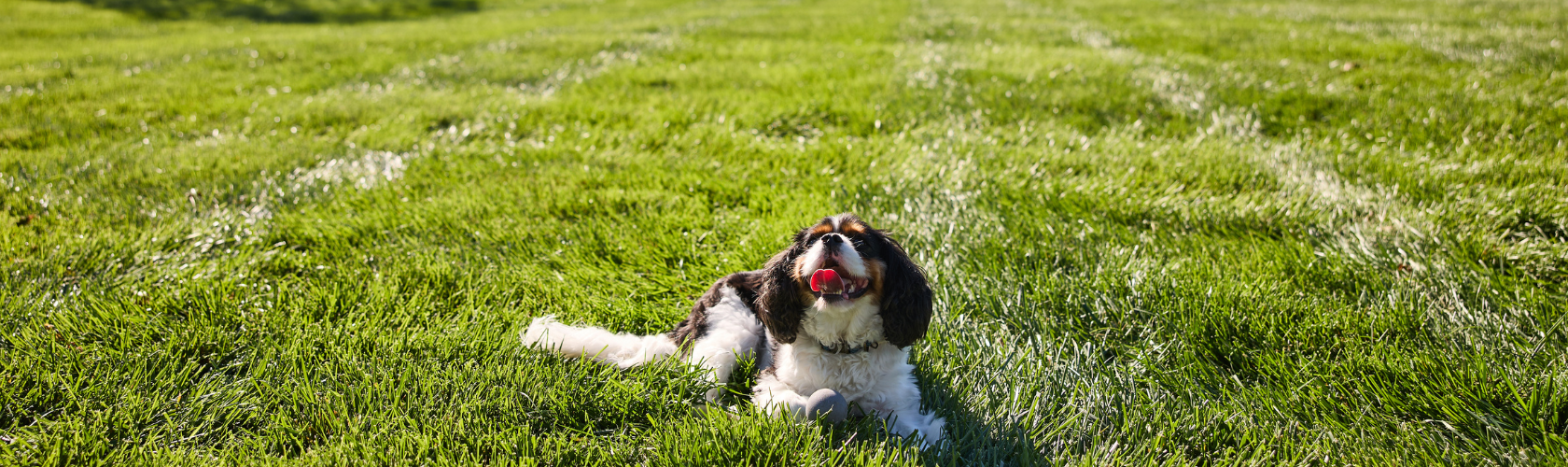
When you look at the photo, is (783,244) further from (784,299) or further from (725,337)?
(784,299)

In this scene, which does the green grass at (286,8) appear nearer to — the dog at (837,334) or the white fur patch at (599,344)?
the white fur patch at (599,344)

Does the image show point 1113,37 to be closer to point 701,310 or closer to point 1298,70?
point 1298,70

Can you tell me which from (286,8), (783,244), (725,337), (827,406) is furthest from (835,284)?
(286,8)

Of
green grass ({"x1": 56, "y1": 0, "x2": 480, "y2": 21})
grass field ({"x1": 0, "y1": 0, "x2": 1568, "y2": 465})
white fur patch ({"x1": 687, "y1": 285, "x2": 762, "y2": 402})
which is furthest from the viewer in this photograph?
green grass ({"x1": 56, "y1": 0, "x2": 480, "y2": 21})

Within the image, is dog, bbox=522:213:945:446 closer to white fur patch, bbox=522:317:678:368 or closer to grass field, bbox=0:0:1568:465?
→ white fur patch, bbox=522:317:678:368

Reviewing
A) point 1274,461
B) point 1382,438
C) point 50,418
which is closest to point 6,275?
point 50,418

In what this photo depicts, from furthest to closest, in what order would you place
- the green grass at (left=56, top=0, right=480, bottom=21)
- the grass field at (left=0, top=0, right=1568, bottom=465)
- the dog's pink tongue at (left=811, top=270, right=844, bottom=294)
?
the green grass at (left=56, top=0, right=480, bottom=21) → the grass field at (left=0, top=0, right=1568, bottom=465) → the dog's pink tongue at (left=811, top=270, right=844, bottom=294)

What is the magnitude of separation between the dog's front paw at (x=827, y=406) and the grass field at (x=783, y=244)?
0.20 feet

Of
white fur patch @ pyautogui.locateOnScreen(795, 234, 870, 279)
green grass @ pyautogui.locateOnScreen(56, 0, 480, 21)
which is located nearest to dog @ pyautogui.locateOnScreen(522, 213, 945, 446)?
white fur patch @ pyautogui.locateOnScreen(795, 234, 870, 279)

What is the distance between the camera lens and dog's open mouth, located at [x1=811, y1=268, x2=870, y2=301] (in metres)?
2.10

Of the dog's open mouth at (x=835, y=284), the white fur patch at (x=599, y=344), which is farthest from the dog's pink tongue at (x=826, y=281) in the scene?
the white fur patch at (x=599, y=344)

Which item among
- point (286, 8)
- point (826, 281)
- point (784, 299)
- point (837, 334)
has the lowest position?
point (837, 334)

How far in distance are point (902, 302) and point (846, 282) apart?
199mm

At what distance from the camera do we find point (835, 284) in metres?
2.13
